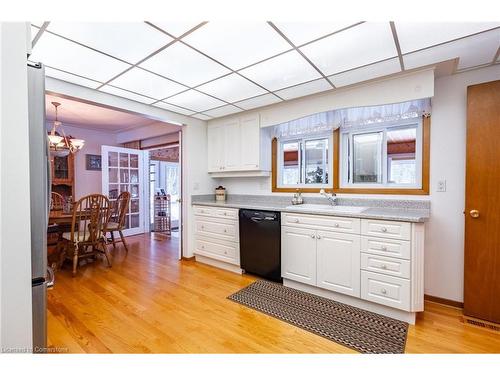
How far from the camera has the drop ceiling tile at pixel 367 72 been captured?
1938mm

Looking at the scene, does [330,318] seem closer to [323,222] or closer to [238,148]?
[323,222]

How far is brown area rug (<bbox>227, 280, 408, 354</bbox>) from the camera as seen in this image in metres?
1.70

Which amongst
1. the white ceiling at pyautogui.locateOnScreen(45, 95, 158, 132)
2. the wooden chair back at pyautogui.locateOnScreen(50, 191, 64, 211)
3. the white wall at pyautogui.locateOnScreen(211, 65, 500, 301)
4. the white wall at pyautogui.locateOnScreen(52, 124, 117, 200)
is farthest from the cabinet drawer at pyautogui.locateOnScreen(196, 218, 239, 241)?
the white wall at pyautogui.locateOnScreen(52, 124, 117, 200)

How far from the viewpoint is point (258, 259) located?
2.83 m

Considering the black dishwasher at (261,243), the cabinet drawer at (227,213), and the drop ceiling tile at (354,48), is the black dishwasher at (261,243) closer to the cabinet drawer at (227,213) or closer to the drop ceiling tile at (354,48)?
the cabinet drawer at (227,213)

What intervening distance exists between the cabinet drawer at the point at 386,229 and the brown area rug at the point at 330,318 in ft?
2.32

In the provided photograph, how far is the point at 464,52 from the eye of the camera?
1.77 meters

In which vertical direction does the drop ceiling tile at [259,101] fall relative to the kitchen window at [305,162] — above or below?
above

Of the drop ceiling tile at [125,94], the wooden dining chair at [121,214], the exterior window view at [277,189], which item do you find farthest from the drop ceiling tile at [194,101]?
the wooden dining chair at [121,214]

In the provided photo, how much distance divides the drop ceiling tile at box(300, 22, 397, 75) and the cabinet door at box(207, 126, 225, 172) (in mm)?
1935

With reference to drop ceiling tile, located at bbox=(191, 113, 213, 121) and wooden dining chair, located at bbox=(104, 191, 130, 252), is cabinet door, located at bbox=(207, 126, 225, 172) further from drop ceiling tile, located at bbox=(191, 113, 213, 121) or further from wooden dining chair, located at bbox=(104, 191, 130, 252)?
wooden dining chair, located at bbox=(104, 191, 130, 252)

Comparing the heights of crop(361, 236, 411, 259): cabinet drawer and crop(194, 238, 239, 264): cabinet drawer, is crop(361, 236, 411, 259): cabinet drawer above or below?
above

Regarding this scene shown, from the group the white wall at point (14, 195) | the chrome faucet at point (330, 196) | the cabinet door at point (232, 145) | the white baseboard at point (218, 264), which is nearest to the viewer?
the white wall at point (14, 195)


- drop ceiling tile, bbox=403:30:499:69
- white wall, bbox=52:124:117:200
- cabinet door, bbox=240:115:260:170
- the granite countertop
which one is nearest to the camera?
drop ceiling tile, bbox=403:30:499:69
